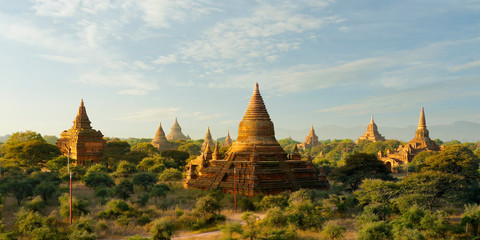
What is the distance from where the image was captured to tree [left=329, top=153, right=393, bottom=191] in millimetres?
41562

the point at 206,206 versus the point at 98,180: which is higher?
the point at 98,180

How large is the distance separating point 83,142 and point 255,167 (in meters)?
35.0

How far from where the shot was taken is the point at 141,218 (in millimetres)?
24703

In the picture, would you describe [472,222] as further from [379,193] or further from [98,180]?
[98,180]

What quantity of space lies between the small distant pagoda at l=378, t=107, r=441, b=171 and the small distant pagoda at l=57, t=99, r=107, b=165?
58097 millimetres

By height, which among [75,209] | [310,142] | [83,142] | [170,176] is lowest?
[75,209]

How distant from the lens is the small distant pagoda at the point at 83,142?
57.7 metres

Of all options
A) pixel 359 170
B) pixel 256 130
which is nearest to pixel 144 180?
pixel 256 130

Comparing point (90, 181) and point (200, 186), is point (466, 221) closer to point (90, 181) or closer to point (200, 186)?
point (200, 186)

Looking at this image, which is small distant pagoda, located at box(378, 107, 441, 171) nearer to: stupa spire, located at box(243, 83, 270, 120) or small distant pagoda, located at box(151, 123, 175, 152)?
stupa spire, located at box(243, 83, 270, 120)

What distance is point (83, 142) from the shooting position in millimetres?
58375

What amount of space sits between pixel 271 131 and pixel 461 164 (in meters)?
20.1

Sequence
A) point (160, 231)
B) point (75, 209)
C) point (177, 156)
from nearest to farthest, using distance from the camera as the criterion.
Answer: point (160, 231) < point (75, 209) < point (177, 156)

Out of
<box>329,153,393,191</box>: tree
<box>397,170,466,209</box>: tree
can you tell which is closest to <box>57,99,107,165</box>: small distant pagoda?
<box>329,153,393,191</box>: tree
